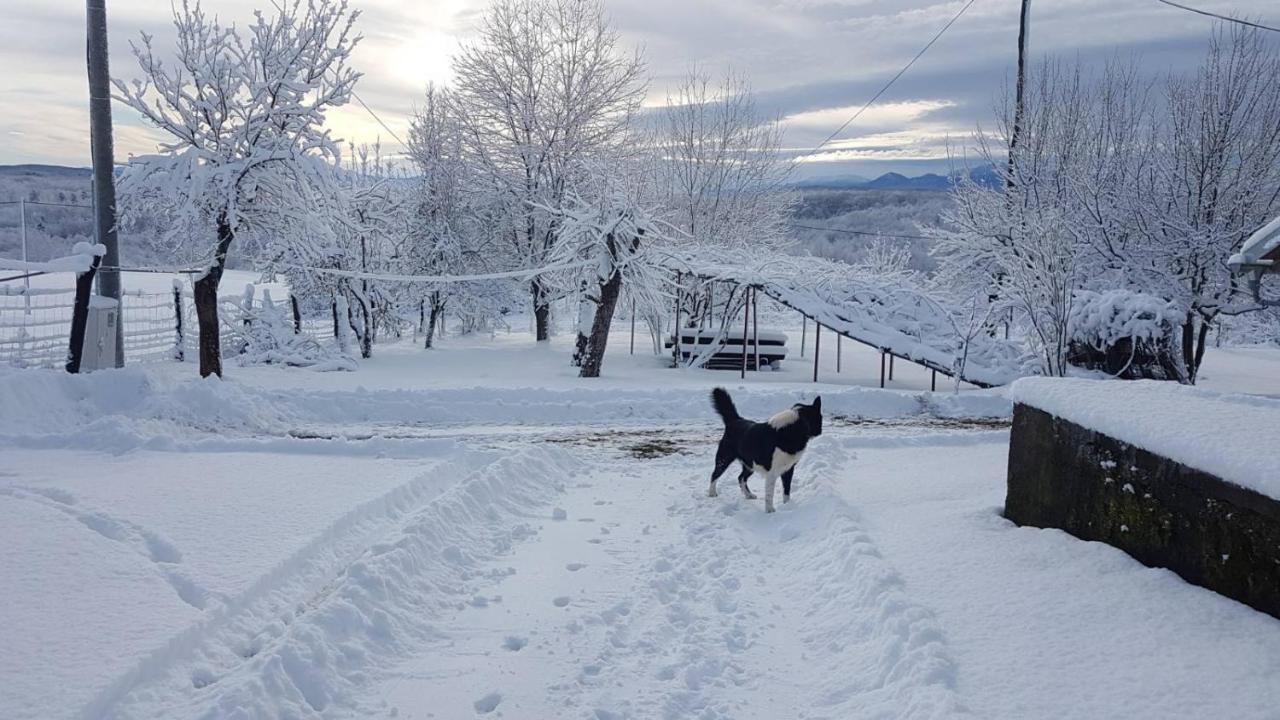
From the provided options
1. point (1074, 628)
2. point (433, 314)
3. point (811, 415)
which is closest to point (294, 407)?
point (811, 415)

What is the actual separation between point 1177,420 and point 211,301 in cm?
1504

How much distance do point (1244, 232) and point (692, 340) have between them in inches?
495

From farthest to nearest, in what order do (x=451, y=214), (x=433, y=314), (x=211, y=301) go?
(x=451, y=214) < (x=433, y=314) < (x=211, y=301)

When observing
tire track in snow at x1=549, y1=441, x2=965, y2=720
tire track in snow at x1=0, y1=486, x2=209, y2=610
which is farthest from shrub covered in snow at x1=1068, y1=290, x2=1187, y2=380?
tire track in snow at x1=0, y1=486, x2=209, y2=610

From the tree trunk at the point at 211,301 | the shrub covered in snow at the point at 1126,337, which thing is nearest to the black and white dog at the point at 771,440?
the shrub covered in snow at the point at 1126,337

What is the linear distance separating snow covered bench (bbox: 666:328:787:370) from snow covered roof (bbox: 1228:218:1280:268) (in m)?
15.8

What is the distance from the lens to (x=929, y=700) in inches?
150

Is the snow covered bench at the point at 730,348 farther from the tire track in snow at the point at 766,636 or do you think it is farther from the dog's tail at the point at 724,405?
the tire track in snow at the point at 766,636

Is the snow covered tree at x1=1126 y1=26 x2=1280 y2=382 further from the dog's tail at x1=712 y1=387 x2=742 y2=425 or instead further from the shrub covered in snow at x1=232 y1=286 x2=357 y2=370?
the shrub covered in snow at x1=232 y1=286 x2=357 y2=370

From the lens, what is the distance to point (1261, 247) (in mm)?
6789

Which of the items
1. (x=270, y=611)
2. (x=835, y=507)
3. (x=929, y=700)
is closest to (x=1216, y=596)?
(x=929, y=700)

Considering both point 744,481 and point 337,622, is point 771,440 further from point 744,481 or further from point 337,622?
point 337,622

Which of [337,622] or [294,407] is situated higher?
[337,622]

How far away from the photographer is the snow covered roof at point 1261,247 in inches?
263
